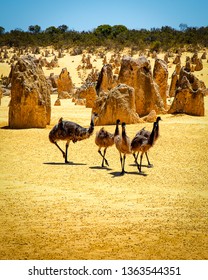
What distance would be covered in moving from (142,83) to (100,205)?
1009 centimetres

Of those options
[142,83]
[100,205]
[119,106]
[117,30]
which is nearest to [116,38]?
[117,30]

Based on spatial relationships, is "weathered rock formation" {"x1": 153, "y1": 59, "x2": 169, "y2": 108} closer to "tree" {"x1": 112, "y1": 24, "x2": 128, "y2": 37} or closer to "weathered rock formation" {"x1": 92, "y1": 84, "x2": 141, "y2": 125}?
"weathered rock formation" {"x1": 92, "y1": 84, "x2": 141, "y2": 125}

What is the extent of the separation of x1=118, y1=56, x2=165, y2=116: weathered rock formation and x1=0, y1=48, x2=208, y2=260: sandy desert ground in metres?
4.98

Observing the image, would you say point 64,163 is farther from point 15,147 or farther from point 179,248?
point 179,248

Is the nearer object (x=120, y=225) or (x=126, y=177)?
(x=120, y=225)

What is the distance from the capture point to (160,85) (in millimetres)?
18500

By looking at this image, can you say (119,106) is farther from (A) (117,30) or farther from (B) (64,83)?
(A) (117,30)

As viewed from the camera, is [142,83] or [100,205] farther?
[142,83]

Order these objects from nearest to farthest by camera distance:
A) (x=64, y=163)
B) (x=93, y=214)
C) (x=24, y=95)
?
(x=93, y=214), (x=64, y=163), (x=24, y=95)

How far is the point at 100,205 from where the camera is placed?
6535 millimetres

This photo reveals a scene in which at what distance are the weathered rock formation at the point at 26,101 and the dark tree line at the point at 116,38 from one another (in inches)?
1141

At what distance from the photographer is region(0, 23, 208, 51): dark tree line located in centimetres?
4347
